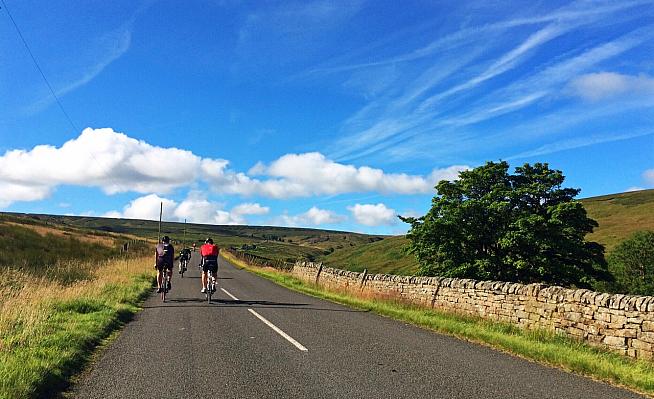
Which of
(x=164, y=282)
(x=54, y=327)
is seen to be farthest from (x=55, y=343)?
(x=164, y=282)

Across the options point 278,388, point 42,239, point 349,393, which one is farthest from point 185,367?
point 42,239

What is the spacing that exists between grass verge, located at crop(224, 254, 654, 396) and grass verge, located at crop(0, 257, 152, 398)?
24.7 feet

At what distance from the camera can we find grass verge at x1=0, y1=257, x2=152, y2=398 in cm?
578

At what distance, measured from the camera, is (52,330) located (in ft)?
29.8

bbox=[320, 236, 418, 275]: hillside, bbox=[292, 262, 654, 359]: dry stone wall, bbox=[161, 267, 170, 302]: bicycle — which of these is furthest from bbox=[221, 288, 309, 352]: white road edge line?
bbox=[320, 236, 418, 275]: hillside

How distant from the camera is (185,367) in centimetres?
697

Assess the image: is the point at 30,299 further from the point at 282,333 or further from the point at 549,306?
the point at 549,306

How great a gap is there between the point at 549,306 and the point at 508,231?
21646 mm

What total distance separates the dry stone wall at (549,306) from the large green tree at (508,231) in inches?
575

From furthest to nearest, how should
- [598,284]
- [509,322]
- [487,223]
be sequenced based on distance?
[598,284] → [487,223] → [509,322]

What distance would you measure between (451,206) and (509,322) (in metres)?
22.1

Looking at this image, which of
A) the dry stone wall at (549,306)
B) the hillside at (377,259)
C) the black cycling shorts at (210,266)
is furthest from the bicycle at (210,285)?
the hillside at (377,259)

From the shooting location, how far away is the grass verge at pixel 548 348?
7.27 m

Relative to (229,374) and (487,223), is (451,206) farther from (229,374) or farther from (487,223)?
(229,374)
